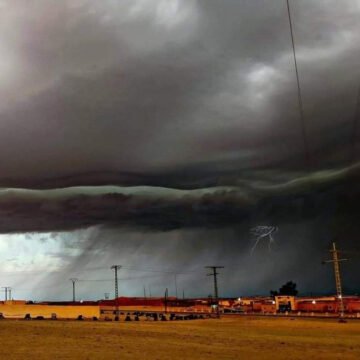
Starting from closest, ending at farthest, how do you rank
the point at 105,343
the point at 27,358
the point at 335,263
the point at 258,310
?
1. the point at 27,358
2. the point at 105,343
3. the point at 335,263
4. the point at 258,310

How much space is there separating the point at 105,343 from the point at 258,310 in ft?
391

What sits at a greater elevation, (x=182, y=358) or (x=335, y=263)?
(x=335, y=263)

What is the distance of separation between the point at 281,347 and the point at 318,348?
314 cm

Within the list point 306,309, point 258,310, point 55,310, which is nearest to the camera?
point 55,310

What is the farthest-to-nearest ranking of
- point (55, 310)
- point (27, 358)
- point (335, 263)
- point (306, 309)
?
point (306, 309)
point (55, 310)
point (335, 263)
point (27, 358)

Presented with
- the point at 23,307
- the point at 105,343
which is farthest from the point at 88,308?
the point at 105,343

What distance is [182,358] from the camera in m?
33.8

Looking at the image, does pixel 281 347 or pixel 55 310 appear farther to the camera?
pixel 55 310

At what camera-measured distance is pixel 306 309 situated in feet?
481

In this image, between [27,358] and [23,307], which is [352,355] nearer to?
[27,358]

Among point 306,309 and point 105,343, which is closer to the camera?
point 105,343

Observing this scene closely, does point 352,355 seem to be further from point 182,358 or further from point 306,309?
point 306,309

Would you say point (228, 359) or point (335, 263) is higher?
point (335, 263)

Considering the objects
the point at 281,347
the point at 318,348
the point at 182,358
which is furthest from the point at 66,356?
the point at 318,348
